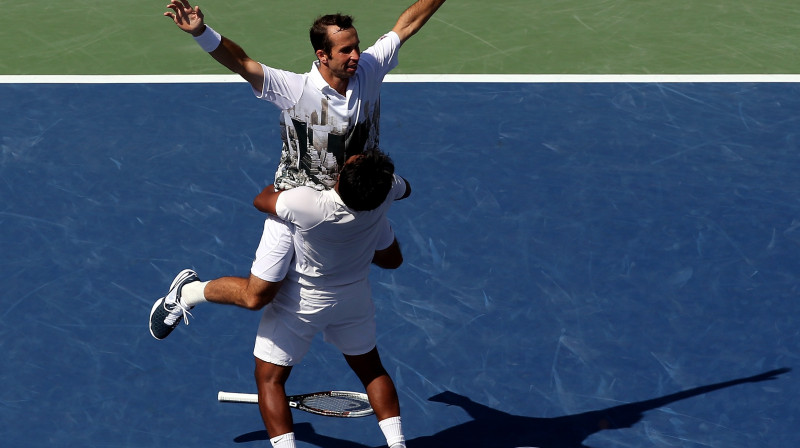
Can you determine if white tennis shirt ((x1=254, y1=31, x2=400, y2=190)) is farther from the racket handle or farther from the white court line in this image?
the white court line

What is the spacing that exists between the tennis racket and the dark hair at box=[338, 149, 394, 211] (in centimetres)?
164

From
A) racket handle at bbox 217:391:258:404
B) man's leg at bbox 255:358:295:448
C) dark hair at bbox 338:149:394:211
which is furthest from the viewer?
racket handle at bbox 217:391:258:404

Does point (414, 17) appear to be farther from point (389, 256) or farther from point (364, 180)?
point (364, 180)

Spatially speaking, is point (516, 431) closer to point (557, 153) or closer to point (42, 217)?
point (557, 153)

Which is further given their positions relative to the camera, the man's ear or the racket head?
the racket head

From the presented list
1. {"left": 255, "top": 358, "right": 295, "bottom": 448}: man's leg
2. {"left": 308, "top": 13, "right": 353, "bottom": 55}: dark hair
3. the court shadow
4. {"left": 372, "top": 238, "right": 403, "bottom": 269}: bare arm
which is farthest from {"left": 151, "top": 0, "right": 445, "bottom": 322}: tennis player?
the court shadow

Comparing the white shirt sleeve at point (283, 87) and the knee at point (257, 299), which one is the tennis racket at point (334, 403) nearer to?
the knee at point (257, 299)

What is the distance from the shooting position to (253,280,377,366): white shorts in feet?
20.2

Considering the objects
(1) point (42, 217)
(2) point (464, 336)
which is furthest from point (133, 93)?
(2) point (464, 336)

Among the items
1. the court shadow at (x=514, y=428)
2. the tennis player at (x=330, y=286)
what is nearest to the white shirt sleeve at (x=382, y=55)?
the tennis player at (x=330, y=286)

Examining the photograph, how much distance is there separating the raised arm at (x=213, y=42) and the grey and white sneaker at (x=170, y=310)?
1473 mm

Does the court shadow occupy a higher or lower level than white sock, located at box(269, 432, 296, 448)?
lower

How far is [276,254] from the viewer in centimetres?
602

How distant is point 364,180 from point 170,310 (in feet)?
6.28
